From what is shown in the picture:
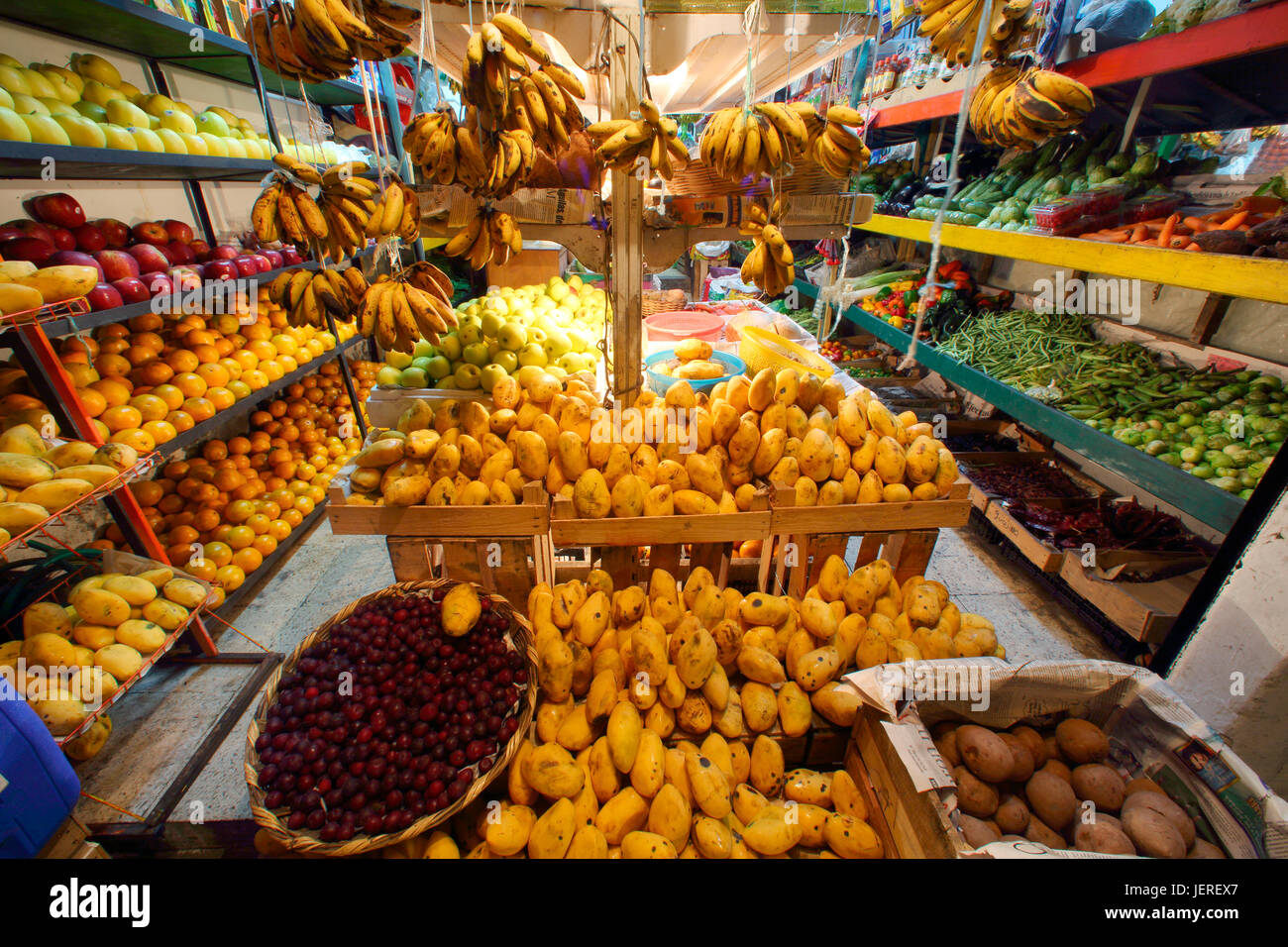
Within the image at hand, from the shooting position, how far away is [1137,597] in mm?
2643

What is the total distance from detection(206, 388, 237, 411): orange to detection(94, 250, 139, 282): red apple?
685 millimetres

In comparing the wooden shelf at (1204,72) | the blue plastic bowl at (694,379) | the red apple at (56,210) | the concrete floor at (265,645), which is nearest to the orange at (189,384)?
the red apple at (56,210)

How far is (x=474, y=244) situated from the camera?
1819 mm

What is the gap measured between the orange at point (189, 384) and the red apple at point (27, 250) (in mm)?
→ 747

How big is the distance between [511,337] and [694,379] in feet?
3.31

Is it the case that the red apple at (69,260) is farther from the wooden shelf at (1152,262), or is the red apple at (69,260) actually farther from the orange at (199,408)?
the wooden shelf at (1152,262)

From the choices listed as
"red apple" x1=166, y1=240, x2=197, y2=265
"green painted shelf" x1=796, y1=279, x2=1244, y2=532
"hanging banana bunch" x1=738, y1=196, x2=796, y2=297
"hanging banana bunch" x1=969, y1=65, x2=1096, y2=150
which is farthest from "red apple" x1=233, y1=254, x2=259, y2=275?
"green painted shelf" x1=796, y1=279, x2=1244, y2=532

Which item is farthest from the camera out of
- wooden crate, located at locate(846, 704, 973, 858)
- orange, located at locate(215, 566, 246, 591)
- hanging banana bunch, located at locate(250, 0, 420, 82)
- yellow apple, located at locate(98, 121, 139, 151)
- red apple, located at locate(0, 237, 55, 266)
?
orange, located at locate(215, 566, 246, 591)

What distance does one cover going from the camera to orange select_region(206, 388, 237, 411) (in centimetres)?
298

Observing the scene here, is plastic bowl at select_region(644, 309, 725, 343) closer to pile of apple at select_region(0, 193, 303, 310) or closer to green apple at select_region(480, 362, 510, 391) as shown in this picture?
green apple at select_region(480, 362, 510, 391)

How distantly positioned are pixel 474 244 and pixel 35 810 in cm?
215

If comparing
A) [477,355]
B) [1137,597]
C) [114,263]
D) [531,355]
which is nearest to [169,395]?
[114,263]

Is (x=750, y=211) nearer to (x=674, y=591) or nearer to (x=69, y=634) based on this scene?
(x=674, y=591)
